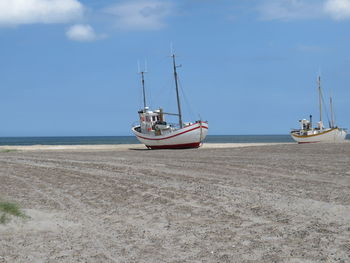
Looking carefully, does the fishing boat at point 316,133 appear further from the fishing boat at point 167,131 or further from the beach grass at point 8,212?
the beach grass at point 8,212

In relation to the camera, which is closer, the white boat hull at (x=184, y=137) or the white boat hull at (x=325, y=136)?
the white boat hull at (x=184, y=137)

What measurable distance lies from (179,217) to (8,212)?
3.18m

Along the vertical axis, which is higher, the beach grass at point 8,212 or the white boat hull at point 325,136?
the white boat hull at point 325,136

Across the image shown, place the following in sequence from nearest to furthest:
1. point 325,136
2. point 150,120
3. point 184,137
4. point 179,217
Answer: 1. point 179,217
2. point 184,137
3. point 150,120
4. point 325,136

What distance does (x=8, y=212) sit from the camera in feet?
30.9

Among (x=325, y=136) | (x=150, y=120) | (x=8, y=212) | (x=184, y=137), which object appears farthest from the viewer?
(x=325, y=136)

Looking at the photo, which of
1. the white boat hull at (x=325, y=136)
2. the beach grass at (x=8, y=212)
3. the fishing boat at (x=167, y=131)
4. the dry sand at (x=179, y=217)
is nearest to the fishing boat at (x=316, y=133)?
the white boat hull at (x=325, y=136)

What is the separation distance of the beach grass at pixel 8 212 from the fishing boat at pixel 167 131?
33590 millimetres

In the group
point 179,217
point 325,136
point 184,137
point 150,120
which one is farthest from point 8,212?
point 325,136

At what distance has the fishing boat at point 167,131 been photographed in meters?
43.6

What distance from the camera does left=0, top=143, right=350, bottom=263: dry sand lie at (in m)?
7.22

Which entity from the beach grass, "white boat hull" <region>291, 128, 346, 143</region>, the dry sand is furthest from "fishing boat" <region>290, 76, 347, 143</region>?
the beach grass

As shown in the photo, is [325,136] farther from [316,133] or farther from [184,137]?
[184,137]

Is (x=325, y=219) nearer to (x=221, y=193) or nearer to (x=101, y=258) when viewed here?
(x=221, y=193)
